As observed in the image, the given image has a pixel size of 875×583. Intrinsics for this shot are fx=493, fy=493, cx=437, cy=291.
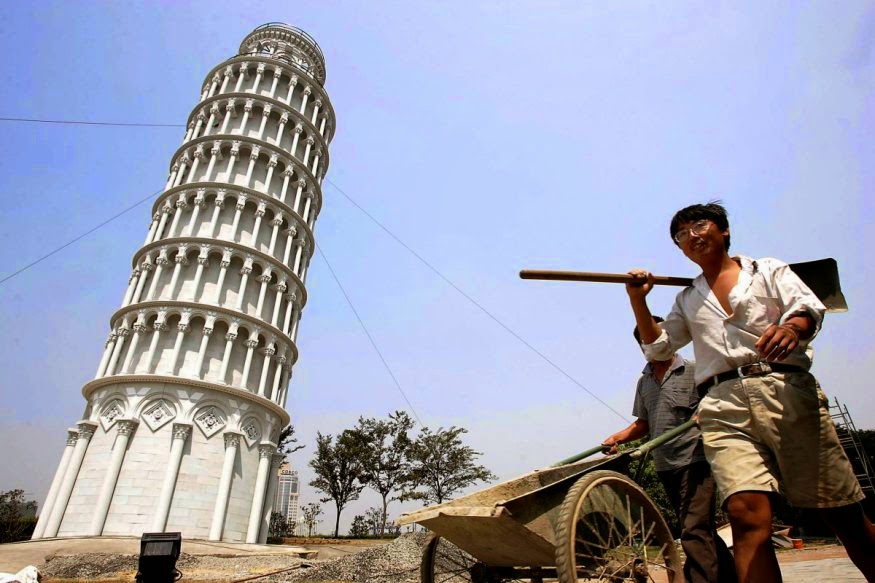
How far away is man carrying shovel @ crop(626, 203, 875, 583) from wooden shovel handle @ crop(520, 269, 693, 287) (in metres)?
0.48

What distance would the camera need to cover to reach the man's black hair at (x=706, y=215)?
3.36 m

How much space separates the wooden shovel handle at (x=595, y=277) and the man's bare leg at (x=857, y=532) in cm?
160

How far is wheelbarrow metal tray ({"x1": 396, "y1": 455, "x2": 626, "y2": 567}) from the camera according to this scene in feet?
12.1

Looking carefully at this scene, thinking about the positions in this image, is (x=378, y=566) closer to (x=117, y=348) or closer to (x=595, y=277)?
(x=595, y=277)

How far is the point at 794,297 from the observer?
110 inches

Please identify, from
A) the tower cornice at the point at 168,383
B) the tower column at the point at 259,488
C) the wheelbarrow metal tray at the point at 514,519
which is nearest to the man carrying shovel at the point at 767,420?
the wheelbarrow metal tray at the point at 514,519

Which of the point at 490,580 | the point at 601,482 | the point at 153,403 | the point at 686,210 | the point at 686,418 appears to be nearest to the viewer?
the point at 686,210

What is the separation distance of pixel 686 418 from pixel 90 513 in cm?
2477

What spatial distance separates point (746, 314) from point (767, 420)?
2.06 ft

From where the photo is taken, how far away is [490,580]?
4301 millimetres

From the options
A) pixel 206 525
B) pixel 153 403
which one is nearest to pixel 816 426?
pixel 206 525

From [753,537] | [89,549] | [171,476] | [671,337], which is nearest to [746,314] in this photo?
[671,337]

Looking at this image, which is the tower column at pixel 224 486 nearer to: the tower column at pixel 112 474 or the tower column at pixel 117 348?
the tower column at pixel 112 474

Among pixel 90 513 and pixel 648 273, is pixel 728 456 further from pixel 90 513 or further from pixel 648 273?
pixel 90 513
